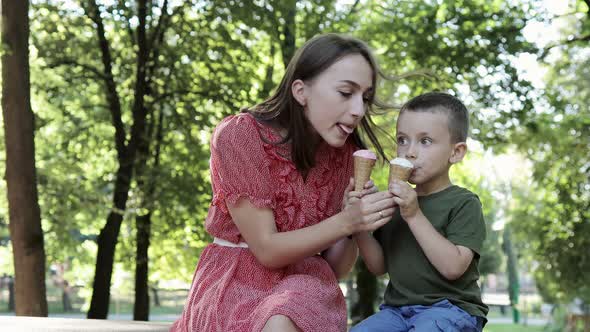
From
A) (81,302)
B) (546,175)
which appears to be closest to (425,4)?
(546,175)

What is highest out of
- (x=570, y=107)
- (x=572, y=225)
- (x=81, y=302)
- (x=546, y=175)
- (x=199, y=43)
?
(x=199, y=43)

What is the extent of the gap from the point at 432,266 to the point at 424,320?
25cm

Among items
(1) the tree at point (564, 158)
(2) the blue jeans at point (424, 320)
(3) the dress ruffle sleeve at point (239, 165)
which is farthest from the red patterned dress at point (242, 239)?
(1) the tree at point (564, 158)

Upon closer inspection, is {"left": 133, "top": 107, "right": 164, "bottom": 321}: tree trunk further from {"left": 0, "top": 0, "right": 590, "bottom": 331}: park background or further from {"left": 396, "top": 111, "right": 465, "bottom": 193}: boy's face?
{"left": 396, "top": 111, "right": 465, "bottom": 193}: boy's face

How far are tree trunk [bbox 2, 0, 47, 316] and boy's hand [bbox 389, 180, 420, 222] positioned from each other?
6565mm

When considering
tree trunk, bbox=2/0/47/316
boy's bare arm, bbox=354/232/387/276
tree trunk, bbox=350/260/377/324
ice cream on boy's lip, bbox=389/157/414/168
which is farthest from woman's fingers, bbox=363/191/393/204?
tree trunk, bbox=350/260/377/324

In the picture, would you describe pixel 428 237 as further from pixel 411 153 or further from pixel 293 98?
pixel 293 98

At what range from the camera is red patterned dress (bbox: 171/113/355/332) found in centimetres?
317

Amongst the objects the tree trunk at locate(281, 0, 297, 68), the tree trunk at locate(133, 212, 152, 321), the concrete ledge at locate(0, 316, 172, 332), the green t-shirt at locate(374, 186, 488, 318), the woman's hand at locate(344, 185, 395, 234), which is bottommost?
the tree trunk at locate(133, 212, 152, 321)

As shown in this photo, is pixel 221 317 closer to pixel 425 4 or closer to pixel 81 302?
pixel 425 4

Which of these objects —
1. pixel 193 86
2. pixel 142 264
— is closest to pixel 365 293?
pixel 142 264

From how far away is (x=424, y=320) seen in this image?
10.2 ft

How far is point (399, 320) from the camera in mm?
3244

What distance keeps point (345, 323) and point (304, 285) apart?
26 cm
